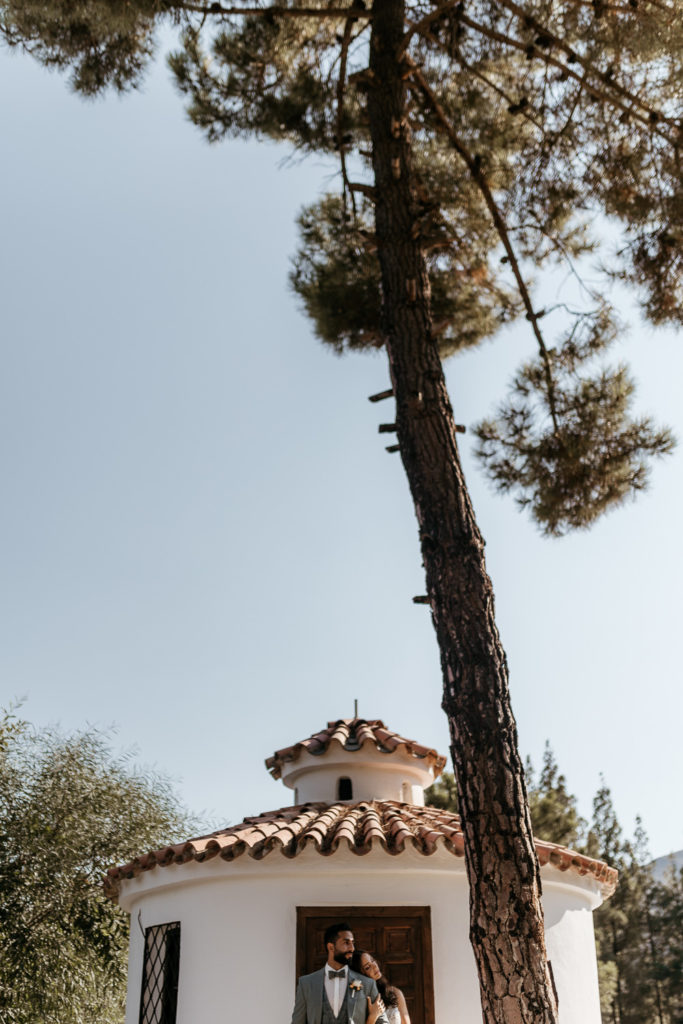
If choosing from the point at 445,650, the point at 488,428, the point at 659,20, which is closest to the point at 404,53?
the point at 659,20

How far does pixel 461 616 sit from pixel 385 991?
2.87m

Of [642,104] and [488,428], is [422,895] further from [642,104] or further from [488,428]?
[642,104]

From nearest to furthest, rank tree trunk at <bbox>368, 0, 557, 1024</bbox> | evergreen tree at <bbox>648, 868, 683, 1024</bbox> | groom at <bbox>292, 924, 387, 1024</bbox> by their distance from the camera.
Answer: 1. tree trunk at <bbox>368, 0, 557, 1024</bbox>
2. groom at <bbox>292, 924, 387, 1024</bbox>
3. evergreen tree at <bbox>648, 868, 683, 1024</bbox>

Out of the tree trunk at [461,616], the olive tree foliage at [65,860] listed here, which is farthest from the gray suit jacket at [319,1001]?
the olive tree foliage at [65,860]

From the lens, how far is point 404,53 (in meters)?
8.71

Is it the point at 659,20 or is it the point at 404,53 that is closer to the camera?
the point at 659,20

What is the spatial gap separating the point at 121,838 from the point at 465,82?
38.6 feet

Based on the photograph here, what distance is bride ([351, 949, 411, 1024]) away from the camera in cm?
589

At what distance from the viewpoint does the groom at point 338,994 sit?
18.2ft

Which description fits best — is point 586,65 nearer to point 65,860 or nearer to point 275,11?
point 275,11

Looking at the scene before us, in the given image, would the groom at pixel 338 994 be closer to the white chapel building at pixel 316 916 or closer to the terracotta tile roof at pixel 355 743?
the white chapel building at pixel 316 916

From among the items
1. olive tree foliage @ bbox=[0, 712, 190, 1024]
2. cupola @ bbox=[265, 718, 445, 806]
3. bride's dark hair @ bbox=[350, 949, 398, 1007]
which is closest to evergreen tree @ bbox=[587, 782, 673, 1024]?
olive tree foliage @ bbox=[0, 712, 190, 1024]

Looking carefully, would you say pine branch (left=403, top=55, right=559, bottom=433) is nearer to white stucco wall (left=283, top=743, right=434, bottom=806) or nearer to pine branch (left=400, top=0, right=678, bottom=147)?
pine branch (left=400, top=0, right=678, bottom=147)

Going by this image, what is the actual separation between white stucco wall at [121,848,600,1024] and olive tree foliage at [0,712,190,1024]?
5750mm
